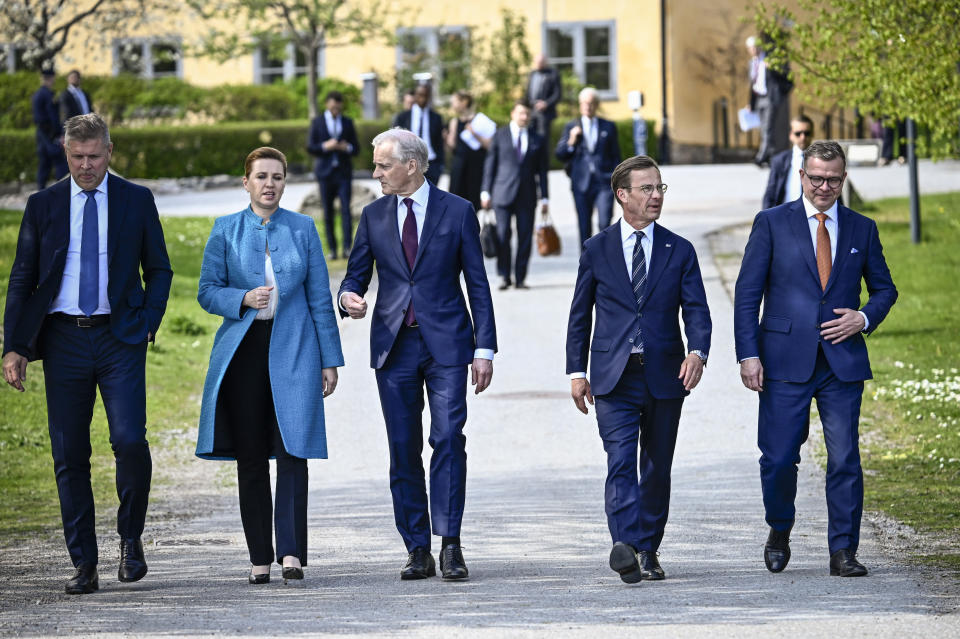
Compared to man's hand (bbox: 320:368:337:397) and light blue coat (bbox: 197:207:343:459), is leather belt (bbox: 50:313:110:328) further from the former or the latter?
man's hand (bbox: 320:368:337:397)

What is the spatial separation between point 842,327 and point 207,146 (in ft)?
88.5

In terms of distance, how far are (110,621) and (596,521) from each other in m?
3.00

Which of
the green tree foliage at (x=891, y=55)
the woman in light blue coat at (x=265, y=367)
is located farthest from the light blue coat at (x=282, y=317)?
the green tree foliage at (x=891, y=55)

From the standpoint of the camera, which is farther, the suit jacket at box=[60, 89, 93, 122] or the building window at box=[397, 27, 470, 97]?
the building window at box=[397, 27, 470, 97]

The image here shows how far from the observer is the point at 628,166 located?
24.5 ft

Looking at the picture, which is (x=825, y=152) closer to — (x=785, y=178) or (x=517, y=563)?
(x=517, y=563)

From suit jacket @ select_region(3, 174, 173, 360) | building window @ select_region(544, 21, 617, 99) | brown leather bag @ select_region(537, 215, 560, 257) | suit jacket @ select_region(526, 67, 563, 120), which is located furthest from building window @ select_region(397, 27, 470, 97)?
suit jacket @ select_region(3, 174, 173, 360)

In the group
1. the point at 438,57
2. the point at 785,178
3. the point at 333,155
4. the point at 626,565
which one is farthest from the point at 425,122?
the point at 438,57

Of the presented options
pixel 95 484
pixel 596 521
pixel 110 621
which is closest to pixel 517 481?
pixel 596 521

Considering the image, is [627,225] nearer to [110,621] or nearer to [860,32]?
[110,621]

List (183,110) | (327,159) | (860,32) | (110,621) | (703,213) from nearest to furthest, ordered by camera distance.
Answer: (110,621) → (860,32) → (327,159) → (703,213) → (183,110)

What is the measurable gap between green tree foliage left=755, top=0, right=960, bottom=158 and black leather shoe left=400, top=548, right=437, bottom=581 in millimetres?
6861

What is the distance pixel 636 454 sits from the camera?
24.6ft

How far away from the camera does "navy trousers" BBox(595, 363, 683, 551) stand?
24.2 ft
